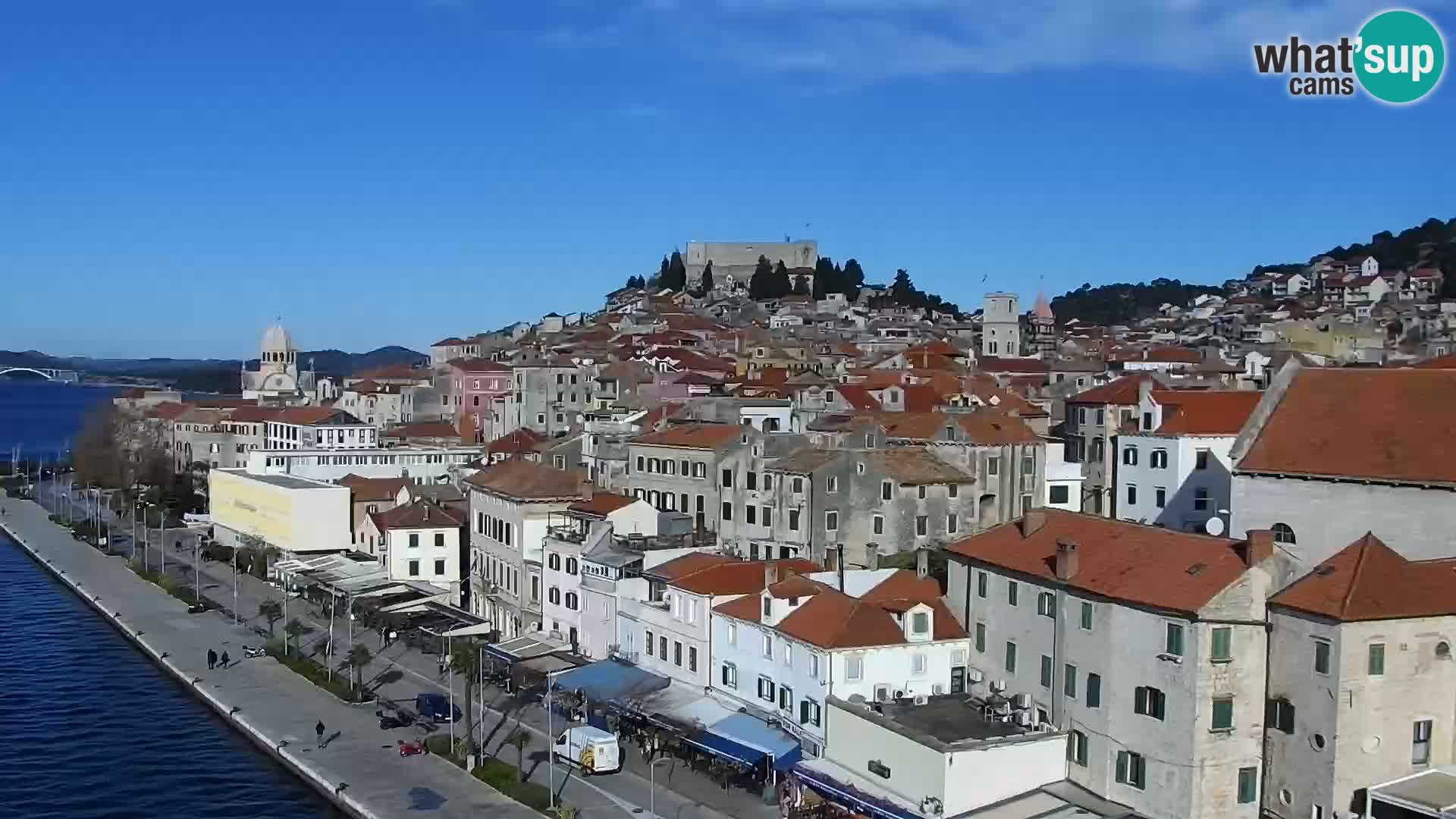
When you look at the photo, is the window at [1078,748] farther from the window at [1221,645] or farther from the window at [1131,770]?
the window at [1221,645]

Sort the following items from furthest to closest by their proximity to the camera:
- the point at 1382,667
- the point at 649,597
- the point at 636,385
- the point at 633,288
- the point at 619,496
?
the point at 633,288
the point at 636,385
the point at 619,496
the point at 649,597
the point at 1382,667

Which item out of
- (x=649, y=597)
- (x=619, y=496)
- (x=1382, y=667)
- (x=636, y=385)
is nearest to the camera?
(x=1382, y=667)

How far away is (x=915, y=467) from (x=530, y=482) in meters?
15.1

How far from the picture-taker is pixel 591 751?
3700 cm

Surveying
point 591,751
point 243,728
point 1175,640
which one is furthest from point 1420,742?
point 243,728

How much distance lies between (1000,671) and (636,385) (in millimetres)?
50010

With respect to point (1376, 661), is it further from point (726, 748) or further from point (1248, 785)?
point (726, 748)

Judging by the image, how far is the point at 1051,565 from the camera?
3525 centimetres

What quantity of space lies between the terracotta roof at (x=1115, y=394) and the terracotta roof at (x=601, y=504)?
2066 cm

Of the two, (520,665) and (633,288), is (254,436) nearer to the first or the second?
(520,665)

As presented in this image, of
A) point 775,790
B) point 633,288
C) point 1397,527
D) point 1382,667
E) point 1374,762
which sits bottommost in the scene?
point 775,790

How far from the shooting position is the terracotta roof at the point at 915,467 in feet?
167

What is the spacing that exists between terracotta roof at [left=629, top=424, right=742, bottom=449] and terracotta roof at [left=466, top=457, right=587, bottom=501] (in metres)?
3.25

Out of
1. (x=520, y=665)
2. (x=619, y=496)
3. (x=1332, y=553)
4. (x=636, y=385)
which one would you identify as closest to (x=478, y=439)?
(x=636, y=385)
